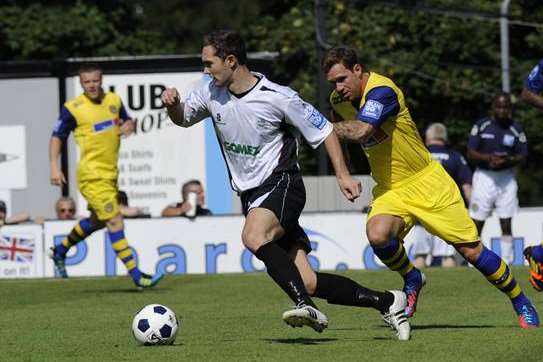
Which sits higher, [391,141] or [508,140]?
[391,141]

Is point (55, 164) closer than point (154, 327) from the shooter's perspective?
No

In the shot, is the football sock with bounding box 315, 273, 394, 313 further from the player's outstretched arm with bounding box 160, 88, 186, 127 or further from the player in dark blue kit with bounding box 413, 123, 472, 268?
the player in dark blue kit with bounding box 413, 123, 472, 268

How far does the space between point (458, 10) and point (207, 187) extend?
715cm

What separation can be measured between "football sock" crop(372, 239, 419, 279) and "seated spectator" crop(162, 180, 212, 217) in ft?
29.5

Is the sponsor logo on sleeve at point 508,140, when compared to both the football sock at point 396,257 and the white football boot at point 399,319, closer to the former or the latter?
the football sock at point 396,257

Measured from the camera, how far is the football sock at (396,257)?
1115 centimetres

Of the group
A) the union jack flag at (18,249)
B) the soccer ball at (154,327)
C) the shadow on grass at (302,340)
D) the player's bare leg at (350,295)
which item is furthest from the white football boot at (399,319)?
the union jack flag at (18,249)

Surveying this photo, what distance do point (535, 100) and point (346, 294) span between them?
243 centimetres

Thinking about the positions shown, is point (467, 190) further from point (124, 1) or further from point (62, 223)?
point (124, 1)

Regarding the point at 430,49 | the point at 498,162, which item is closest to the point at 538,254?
the point at 498,162

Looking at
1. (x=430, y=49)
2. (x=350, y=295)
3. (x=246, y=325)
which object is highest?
(x=430, y=49)

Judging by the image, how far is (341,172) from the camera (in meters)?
9.73

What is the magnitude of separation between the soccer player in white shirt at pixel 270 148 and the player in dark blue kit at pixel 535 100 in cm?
183

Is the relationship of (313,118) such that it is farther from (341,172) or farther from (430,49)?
(430,49)
